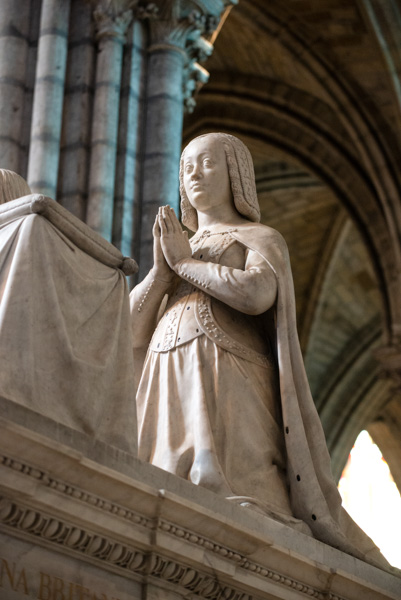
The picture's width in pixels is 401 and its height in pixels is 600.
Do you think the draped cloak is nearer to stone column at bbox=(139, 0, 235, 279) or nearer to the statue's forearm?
the statue's forearm

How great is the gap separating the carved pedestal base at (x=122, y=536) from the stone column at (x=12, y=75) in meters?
4.84

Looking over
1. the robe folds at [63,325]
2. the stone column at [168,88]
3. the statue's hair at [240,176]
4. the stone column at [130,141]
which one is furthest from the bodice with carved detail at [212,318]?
the stone column at [168,88]

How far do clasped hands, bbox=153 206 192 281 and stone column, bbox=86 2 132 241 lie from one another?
3512mm

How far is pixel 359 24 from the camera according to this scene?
15.5 metres

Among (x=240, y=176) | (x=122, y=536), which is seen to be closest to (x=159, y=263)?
(x=240, y=176)

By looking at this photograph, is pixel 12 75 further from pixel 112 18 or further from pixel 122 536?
pixel 122 536

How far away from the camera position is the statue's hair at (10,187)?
4695 mm

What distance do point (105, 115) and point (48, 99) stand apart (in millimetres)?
454

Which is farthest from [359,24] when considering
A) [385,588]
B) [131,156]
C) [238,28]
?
[385,588]

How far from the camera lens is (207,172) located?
17.2ft

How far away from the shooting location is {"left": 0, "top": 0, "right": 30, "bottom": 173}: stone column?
343 inches

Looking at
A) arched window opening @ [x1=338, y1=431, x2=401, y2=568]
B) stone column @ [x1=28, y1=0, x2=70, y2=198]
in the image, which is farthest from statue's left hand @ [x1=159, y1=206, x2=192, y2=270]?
arched window opening @ [x1=338, y1=431, x2=401, y2=568]

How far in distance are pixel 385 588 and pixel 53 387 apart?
5.79 feet

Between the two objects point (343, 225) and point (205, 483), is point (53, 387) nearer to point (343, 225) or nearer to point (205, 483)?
point (205, 483)
